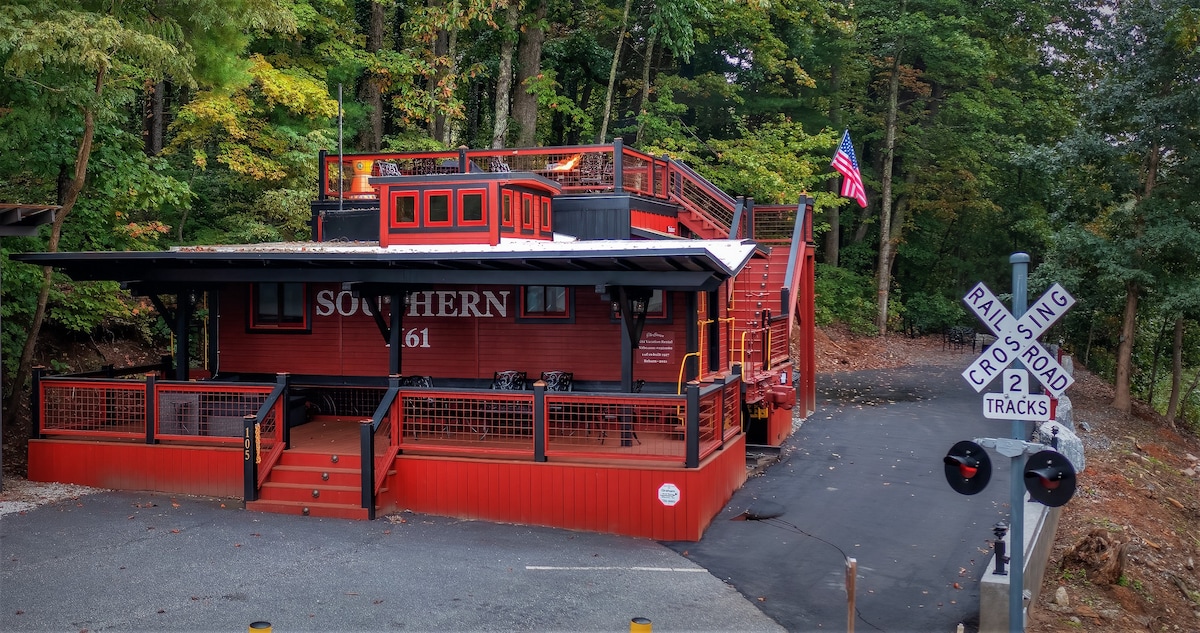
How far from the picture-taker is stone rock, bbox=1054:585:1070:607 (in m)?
10.7

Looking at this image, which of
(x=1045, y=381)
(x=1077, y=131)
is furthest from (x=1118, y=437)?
(x=1045, y=381)

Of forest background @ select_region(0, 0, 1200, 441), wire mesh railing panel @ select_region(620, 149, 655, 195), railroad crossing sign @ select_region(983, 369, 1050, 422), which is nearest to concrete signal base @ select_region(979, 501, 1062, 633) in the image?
railroad crossing sign @ select_region(983, 369, 1050, 422)

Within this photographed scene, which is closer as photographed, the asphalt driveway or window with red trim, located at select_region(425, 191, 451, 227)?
the asphalt driveway

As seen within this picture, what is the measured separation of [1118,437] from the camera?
22250 mm

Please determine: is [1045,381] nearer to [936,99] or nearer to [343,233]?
[343,233]

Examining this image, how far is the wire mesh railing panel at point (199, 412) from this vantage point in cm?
1373

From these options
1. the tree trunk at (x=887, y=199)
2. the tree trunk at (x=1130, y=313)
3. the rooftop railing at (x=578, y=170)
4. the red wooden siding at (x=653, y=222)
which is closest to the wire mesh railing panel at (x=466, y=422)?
the red wooden siding at (x=653, y=222)

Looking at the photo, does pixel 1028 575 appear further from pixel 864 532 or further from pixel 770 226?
pixel 770 226

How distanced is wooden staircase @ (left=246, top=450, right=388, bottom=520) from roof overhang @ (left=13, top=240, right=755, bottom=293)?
2.67m

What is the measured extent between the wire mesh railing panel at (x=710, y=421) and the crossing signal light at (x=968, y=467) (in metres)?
4.98

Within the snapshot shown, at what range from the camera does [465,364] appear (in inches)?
643

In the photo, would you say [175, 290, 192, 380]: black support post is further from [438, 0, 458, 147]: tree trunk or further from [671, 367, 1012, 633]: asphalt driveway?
[438, 0, 458, 147]: tree trunk

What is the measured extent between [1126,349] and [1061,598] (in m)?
17.8

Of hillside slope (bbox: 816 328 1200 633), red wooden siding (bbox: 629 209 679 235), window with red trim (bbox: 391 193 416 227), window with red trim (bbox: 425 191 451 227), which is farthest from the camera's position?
red wooden siding (bbox: 629 209 679 235)
